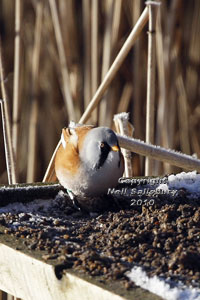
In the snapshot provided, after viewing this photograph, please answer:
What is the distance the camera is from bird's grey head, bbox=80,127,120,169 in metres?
1.82

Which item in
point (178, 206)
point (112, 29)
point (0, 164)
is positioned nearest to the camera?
point (178, 206)

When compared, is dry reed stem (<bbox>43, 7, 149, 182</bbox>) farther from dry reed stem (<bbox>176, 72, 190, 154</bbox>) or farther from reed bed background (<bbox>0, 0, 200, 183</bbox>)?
dry reed stem (<bbox>176, 72, 190, 154</bbox>)

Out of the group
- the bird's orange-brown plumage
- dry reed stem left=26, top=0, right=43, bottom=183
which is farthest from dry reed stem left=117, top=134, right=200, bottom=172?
dry reed stem left=26, top=0, right=43, bottom=183

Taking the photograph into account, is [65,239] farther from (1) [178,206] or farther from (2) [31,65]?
(2) [31,65]

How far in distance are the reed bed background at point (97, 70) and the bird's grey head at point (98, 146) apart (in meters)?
1.23

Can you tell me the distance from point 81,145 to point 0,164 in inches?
87.6

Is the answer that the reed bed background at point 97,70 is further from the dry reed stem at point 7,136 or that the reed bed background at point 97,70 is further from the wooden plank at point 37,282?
the wooden plank at point 37,282

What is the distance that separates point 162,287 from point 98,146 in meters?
0.76

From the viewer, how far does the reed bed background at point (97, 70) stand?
3.32m

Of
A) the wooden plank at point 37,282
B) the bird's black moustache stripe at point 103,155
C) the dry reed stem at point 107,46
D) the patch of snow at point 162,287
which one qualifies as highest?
the dry reed stem at point 107,46

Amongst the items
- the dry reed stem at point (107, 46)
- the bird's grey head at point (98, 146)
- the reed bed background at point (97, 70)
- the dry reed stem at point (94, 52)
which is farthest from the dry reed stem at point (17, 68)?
the bird's grey head at point (98, 146)

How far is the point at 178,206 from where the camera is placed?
1.72 meters

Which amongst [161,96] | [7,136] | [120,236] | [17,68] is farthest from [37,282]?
[161,96]

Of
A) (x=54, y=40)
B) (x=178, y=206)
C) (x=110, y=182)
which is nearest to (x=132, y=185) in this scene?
(x=110, y=182)
